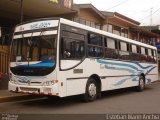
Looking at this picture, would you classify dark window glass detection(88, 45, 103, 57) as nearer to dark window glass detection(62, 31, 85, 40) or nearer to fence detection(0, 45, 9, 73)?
dark window glass detection(62, 31, 85, 40)

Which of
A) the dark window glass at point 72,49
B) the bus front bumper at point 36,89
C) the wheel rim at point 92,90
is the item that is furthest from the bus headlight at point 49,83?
the wheel rim at point 92,90

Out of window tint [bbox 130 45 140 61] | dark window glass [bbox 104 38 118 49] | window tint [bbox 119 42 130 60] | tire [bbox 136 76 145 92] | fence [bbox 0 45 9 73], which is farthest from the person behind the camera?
tire [bbox 136 76 145 92]

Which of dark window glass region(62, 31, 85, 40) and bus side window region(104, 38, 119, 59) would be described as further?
bus side window region(104, 38, 119, 59)

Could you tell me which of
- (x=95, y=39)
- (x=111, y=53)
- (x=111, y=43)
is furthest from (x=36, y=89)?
(x=111, y=43)

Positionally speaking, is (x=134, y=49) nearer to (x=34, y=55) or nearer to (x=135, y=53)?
(x=135, y=53)

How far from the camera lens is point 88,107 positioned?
10289mm

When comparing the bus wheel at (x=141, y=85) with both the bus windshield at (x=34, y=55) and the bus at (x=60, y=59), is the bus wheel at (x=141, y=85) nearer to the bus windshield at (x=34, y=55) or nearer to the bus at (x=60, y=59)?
the bus at (x=60, y=59)

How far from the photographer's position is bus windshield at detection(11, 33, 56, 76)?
32.1 feet

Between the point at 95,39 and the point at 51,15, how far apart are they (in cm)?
885

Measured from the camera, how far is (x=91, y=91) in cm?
1156

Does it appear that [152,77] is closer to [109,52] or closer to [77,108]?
[109,52]

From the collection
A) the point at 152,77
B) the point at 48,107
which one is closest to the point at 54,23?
the point at 48,107

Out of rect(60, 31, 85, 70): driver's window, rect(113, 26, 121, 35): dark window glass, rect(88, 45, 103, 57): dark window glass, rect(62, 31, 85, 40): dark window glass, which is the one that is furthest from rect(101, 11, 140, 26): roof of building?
rect(60, 31, 85, 70): driver's window

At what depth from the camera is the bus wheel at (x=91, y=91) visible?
11280mm
